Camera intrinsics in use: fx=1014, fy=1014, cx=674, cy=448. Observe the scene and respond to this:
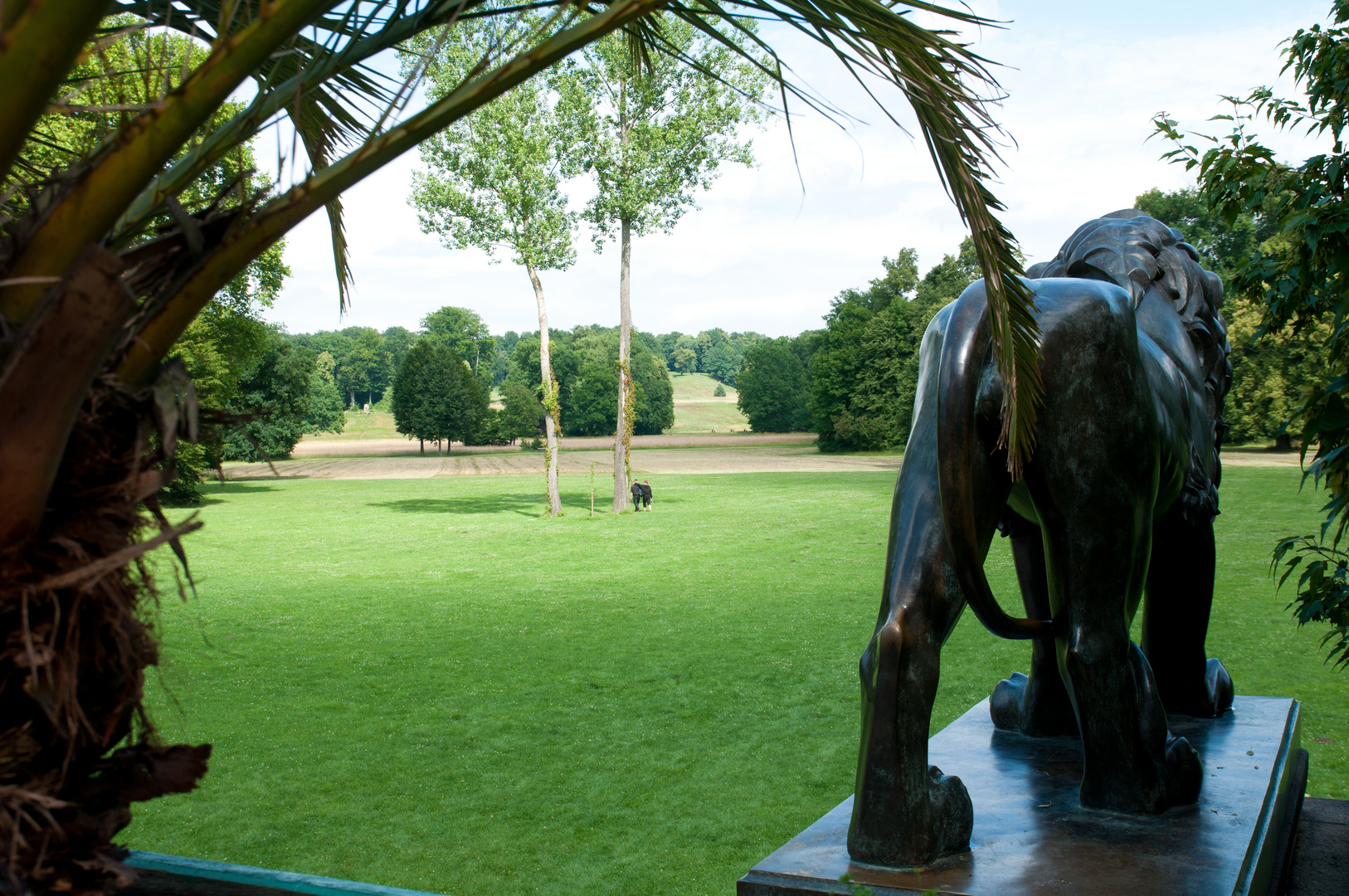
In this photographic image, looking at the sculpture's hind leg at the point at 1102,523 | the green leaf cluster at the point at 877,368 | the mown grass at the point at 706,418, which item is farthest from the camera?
the mown grass at the point at 706,418

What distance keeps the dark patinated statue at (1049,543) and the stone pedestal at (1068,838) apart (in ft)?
0.31

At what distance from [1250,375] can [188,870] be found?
162 feet

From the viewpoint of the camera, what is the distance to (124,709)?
4.84ft

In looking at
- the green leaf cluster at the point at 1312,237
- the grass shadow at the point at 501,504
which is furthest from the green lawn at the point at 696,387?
the green leaf cluster at the point at 1312,237

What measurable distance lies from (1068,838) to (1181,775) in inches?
18.7

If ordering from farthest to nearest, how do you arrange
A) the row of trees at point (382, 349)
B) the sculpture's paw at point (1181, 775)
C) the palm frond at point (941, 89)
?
the row of trees at point (382, 349) < the sculpture's paw at point (1181, 775) < the palm frond at point (941, 89)

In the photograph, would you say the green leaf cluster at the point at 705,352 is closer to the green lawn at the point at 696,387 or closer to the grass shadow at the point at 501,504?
the green lawn at the point at 696,387

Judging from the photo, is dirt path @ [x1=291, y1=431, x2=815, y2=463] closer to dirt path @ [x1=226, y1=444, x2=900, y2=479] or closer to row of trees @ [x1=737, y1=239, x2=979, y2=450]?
dirt path @ [x1=226, y1=444, x2=900, y2=479]

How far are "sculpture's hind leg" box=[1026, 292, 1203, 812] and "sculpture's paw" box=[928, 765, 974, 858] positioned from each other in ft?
1.56

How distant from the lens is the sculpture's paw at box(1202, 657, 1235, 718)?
3998 mm

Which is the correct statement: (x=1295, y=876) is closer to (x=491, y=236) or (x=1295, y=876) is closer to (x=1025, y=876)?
(x=1025, y=876)

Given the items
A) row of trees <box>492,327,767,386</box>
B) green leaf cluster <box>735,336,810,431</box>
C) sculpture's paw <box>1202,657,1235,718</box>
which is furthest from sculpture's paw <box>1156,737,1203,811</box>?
row of trees <box>492,327,767,386</box>

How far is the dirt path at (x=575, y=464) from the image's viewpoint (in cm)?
4306

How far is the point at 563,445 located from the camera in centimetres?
6975
